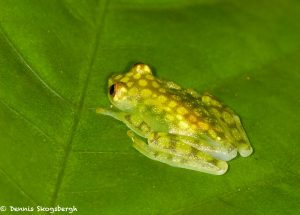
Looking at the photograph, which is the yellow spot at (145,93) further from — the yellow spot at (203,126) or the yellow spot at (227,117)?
the yellow spot at (227,117)

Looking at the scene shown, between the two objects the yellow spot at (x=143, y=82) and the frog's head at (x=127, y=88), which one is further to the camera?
the yellow spot at (x=143, y=82)

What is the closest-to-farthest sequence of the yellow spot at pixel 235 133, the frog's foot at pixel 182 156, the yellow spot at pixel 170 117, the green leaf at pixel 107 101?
the green leaf at pixel 107 101 < the frog's foot at pixel 182 156 < the yellow spot at pixel 235 133 < the yellow spot at pixel 170 117

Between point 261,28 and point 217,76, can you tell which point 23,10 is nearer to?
point 217,76

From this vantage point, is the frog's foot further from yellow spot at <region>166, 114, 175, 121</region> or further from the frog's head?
the frog's head

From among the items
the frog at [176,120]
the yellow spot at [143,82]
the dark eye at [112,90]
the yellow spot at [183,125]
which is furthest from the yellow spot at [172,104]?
the dark eye at [112,90]

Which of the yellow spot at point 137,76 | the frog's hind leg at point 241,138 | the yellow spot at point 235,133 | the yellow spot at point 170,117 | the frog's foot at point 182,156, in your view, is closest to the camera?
the frog's foot at point 182,156

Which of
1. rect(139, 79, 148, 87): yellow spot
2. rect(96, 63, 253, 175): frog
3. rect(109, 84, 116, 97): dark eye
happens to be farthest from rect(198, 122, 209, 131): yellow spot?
rect(109, 84, 116, 97): dark eye

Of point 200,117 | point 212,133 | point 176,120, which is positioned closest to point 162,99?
point 176,120
